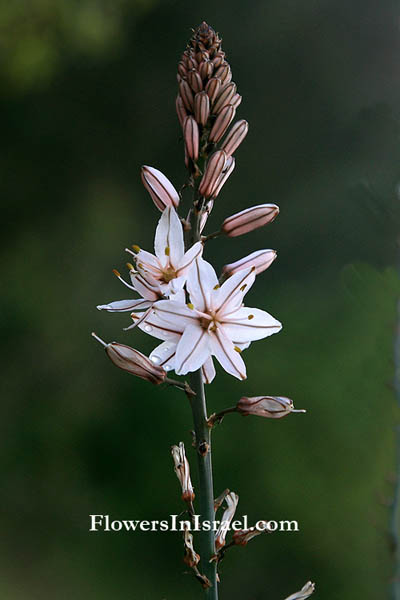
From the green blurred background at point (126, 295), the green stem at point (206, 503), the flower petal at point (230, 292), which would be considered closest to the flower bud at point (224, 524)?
the green stem at point (206, 503)

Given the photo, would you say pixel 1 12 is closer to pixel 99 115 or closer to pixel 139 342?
pixel 99 115

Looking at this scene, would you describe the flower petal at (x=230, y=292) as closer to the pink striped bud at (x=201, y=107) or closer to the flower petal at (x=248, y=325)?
the flower petal at (x=248, y=325)

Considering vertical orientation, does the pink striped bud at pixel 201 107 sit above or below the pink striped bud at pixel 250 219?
above

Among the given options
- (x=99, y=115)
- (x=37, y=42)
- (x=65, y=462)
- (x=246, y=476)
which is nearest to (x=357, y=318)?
(x=246, y=476)

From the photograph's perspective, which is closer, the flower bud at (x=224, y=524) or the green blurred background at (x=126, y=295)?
the flower bud at (x=224, y=524)

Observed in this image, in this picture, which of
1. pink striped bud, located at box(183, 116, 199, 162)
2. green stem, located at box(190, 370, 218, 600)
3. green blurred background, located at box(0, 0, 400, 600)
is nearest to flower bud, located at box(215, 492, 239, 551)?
green stem, located at box(190, 370, 218, 600)

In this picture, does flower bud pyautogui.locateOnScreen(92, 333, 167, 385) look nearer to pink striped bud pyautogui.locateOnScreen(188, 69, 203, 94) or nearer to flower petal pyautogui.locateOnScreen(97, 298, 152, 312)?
flower petal pyautogui.locateOnScreen(97, 298, 152, 312)
